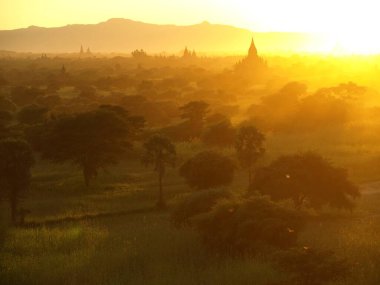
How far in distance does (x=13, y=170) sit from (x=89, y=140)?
8320 mm

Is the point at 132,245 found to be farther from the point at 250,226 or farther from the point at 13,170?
the point at 13,170

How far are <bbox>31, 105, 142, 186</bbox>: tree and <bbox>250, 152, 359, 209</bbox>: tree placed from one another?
11.2 m

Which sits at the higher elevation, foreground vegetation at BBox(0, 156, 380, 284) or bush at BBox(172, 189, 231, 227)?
bush at BBox(172, 189, 231, 227)

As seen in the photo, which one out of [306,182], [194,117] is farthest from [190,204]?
[194,117]

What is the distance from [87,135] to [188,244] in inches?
651

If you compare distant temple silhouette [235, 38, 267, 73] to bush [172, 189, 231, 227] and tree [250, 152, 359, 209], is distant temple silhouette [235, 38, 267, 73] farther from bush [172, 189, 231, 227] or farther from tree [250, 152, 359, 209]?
bush [172, 189, 231, 227]

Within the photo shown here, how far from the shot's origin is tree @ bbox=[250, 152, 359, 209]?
2298 centimetres

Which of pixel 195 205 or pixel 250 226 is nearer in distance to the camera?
pixel 250 226

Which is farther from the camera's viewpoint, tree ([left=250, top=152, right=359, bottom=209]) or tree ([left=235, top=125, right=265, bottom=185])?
tree ([left=235, top=125, right=265, bottom=185])

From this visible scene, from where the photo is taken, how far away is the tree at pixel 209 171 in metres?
27.2

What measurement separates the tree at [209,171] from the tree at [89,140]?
6.42 m

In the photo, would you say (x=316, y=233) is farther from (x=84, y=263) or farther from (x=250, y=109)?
(x=250, y=109)

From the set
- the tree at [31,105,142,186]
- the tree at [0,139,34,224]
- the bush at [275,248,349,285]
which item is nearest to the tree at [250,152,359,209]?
the tree at [0,139,34,224]

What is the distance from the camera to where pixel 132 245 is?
17.7 metres
